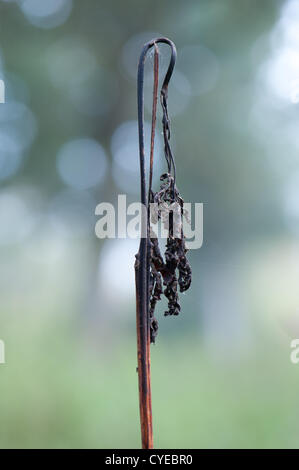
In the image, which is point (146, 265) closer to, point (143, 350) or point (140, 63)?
point (143, 350)
